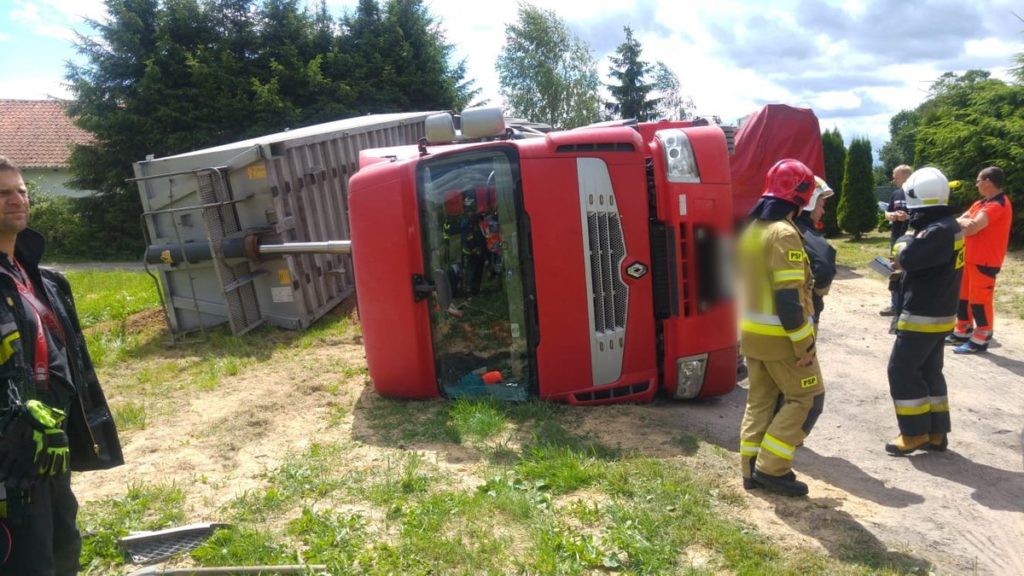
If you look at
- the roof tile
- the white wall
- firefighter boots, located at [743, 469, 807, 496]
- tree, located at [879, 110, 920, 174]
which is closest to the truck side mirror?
firefighter boots, located at [743, 469, 807, 496]

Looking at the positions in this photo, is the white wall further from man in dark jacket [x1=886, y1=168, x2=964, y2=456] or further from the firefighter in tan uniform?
man in dark jacket [x1=886, y1=168, x2=964, y2=456]

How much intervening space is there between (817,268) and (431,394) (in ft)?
9.72

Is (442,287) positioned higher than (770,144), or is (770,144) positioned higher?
(770,144)

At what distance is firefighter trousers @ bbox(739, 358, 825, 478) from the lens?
3877 mm

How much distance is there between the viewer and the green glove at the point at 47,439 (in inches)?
94.5

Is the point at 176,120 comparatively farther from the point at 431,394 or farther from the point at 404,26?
the point at 431,394

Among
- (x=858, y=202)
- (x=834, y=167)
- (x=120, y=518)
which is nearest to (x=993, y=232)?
(x=120, y=518)

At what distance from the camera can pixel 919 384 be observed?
14.9 feet

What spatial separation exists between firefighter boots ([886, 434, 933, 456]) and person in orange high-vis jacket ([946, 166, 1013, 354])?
9.57 feet

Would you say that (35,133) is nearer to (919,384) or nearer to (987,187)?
(987,187)

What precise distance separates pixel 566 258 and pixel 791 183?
1.69 m

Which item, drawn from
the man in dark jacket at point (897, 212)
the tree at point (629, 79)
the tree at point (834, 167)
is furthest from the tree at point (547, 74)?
the man in dark jacket at point (897, 212)

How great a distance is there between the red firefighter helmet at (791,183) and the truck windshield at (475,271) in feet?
5.89

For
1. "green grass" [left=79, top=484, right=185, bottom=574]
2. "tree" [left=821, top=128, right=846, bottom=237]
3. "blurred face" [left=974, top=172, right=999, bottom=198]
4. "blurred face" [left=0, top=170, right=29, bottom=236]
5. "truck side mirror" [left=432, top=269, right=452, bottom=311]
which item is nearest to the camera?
"blurred face" [left=0, top=170, right=29, bottom=236]
